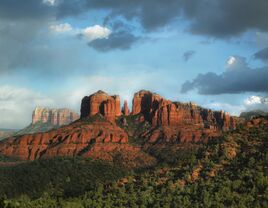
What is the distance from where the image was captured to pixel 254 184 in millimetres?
155875

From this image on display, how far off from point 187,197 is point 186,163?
87.2ft

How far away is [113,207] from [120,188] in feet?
39.5

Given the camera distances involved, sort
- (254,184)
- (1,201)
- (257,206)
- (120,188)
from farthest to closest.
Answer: (120,188) → (254,184) → (257,206) → (1,201)

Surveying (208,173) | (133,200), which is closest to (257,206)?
(208,173)

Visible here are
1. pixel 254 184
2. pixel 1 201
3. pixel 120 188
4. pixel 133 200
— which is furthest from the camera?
pixel 120 188

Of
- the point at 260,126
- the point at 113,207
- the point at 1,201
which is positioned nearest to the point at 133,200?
the point at 113,207

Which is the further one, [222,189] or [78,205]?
[78,205]

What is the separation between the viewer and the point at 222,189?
157625mm

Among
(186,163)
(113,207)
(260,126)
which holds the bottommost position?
(113,207)

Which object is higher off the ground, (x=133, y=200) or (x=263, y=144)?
(x=263, y=144)

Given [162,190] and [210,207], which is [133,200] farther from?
[210,207]

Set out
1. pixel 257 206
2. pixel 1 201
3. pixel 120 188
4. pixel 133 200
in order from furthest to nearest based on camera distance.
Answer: pixel 120 188 < pixel 133 200 < pixel 257 206 < pixel 1 201

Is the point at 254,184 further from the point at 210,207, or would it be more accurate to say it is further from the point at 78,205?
the point at 78,205

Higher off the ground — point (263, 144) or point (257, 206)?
point (263, 144)
